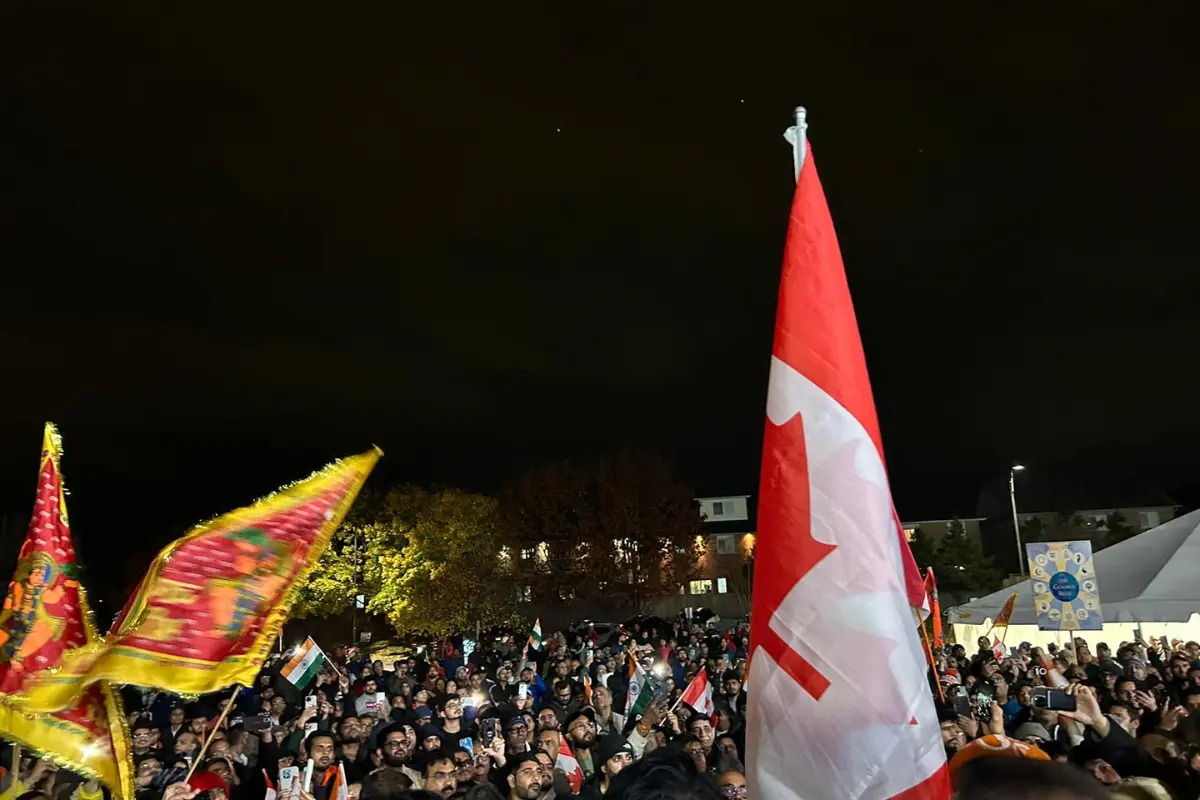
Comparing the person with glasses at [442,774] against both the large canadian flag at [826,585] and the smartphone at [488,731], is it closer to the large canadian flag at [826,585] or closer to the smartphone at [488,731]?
the smartphone at [488,731]

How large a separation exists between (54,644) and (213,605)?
0.96m

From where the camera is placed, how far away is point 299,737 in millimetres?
9055

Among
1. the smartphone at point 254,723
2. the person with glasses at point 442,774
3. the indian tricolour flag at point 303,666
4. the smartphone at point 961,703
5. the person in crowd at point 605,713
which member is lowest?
the person in crowd at point 605,713

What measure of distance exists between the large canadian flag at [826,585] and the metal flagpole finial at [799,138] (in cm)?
15

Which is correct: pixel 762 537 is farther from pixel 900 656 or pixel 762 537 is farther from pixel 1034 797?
pixel 1034 797

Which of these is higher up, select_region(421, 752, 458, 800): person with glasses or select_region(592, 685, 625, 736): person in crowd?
select_region(421, 752, 458, 800): person with glasses

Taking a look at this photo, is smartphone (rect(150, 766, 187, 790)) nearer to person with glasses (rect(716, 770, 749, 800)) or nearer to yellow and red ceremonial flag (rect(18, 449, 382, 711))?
yellow and red ceremonial flag (rect(18, 449, 382, 711))

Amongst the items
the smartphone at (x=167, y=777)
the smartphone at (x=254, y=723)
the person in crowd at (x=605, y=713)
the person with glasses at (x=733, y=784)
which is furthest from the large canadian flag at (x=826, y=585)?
the smartphone at (x=254, y=723)

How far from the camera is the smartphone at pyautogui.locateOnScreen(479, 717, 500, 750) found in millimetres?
9203

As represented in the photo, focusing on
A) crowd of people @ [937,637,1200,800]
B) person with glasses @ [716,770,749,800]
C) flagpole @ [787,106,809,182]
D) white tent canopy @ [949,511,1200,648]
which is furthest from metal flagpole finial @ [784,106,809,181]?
white tent canopy @ [949,511,1200,648]

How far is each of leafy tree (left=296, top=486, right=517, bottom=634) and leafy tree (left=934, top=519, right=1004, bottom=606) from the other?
90.3ft

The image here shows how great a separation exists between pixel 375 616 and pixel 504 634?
12651 millimetres

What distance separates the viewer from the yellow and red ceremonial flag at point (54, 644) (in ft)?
13.9

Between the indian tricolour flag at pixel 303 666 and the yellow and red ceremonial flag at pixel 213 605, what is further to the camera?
the indian tricolour flag at pixel 303 666
